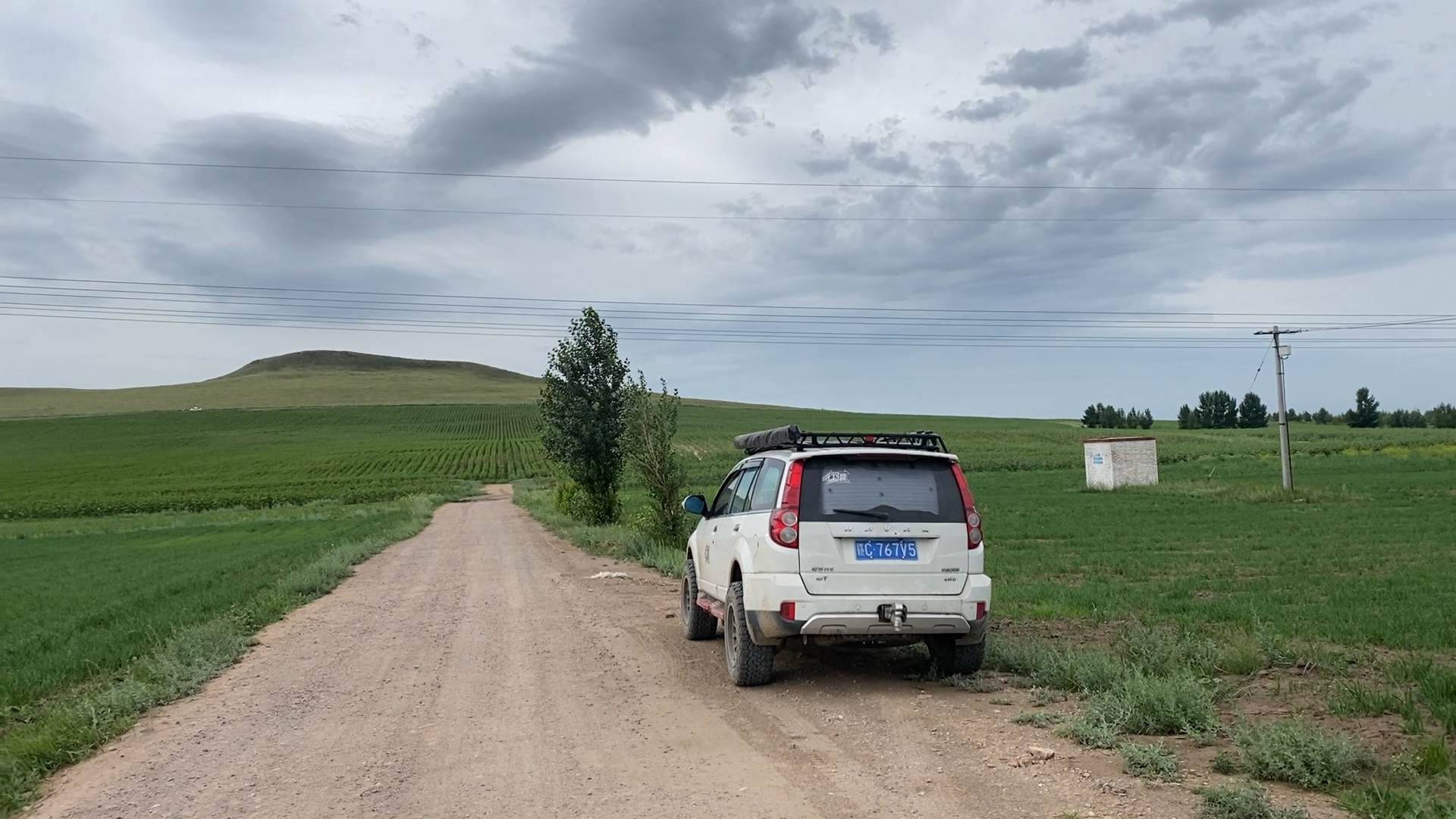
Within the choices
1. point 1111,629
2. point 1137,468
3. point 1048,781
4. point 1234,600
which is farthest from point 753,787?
point 1137,468

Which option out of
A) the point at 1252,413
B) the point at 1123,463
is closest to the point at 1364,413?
the point at 1252,413

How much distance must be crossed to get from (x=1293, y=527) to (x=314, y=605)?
23073mm

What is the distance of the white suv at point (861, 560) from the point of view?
7883mm

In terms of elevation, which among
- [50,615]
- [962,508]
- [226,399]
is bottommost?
[50,615]

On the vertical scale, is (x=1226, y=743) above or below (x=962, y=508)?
below

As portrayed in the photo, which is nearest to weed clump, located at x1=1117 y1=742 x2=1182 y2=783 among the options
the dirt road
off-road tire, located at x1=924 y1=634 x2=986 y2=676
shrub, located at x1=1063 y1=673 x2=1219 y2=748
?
the dirt road

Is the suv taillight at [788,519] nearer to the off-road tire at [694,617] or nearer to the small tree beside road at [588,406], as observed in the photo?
the off-road tire at [694,617]

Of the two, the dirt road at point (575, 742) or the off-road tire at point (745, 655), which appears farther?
the off-road tire at point (745, 655)

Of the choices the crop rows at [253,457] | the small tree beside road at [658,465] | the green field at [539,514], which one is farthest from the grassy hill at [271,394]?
the small tree beside road at [658,465]

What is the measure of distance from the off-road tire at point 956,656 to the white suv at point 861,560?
10 millimetres

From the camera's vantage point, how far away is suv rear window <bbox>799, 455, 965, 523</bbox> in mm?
8039

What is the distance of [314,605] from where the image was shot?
49.9 ft

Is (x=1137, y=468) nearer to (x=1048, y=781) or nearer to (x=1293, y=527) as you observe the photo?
(x=1293, y=527)

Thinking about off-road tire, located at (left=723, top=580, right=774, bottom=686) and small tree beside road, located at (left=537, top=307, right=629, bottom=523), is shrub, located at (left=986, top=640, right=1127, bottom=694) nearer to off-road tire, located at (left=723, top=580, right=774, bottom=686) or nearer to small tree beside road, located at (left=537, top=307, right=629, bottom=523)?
off-road tire, located at (left=723, top=580, right=774, bottom=686)
